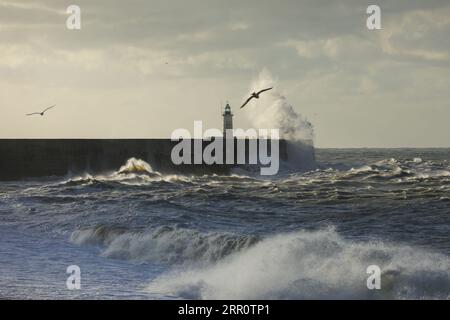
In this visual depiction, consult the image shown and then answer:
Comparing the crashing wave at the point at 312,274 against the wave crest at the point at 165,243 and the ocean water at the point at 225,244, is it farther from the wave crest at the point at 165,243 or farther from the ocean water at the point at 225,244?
the wave crest at the point at 165,243

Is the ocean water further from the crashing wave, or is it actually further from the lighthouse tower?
the lighthouse tower

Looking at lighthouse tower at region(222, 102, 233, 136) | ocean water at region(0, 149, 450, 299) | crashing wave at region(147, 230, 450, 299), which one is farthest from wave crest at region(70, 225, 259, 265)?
lighthouse tower at region(222, 102, 233, 136)

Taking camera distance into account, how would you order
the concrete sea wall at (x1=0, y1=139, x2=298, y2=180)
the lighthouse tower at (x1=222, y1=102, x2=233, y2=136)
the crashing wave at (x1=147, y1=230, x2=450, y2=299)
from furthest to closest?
1. the lighthouse tower at (x1=222, y1=102, x2=233, y2=136)
2. the concrete sea wall at (x1=0, y1=139, x2=298, y2=180)
3. the crashing wave at (x1=147, y1=230, x2=450, y2=299)

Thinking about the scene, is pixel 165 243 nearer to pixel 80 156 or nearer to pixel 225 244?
pixel 225 244

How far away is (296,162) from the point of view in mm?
39938

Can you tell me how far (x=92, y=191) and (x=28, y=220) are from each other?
23.9ft

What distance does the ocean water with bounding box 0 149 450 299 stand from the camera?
7953 millimetres

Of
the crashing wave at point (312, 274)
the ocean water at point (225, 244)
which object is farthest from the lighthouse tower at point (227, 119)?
the crashing wave at point (312, 274)

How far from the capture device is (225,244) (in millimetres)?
11062

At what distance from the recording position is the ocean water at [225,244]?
26.1 ft

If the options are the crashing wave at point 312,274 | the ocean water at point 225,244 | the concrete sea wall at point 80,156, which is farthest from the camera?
the concrete sea wall at point 80,156

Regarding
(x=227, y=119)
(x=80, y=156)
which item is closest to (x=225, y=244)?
(x=80, y=156)

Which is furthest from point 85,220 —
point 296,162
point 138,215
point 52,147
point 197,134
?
point 296,162
